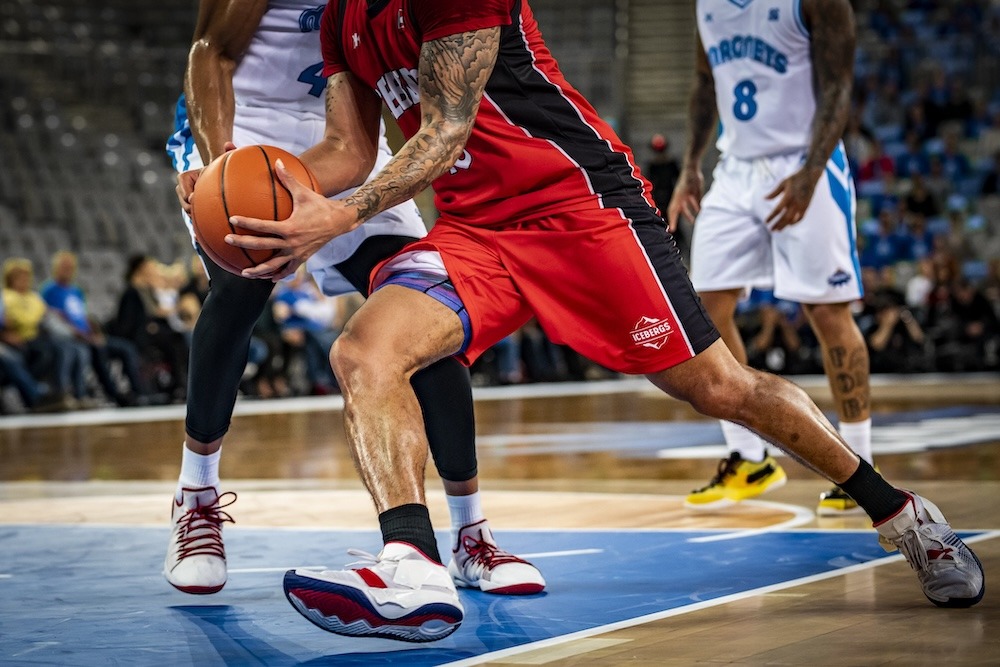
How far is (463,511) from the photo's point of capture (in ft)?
13.0

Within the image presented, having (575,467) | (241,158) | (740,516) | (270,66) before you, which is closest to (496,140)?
(241,158)

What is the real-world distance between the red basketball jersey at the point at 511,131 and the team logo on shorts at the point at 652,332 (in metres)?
0.28

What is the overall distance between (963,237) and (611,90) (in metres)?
7.27

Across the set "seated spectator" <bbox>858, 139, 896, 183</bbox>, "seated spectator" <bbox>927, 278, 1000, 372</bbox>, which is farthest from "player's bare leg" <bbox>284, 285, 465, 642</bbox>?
"seated spectator" <bbox>858, 139, 896, 183</bbox>

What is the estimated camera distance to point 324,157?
3471 mm

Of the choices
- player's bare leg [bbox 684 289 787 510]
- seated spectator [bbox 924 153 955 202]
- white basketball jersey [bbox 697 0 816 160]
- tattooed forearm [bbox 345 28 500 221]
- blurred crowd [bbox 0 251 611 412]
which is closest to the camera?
tattooed forearm [bbox 345 28 500 221]

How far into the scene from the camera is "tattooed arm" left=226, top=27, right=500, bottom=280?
3.00 metres

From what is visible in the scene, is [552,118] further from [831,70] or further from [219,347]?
[831,70]

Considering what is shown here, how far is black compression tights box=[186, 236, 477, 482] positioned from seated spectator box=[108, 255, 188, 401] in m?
9.99

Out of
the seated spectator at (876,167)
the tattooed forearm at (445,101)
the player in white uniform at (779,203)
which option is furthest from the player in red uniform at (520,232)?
the seated spectator at (876,167)

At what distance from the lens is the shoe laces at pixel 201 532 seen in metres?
3.80

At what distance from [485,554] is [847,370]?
2070 millimetres

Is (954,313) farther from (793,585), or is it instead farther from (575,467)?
(793,585)

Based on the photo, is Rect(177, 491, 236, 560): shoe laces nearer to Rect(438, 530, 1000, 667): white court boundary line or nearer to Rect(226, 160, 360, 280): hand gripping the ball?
Rect(226, 160, 360, 280): hand gripping the ball
